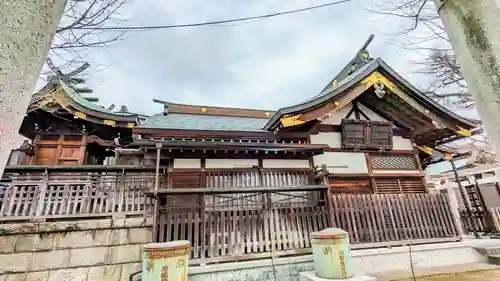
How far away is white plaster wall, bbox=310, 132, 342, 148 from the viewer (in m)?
7.77

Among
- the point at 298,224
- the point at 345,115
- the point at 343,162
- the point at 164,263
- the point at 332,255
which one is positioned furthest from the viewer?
the point at 345,115

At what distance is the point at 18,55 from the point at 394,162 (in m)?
9.18

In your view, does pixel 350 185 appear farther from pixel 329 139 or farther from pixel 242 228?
pixel 242 228

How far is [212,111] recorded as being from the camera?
38.0 ft

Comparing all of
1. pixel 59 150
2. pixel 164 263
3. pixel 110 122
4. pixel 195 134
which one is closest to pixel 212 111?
pixel 110 122

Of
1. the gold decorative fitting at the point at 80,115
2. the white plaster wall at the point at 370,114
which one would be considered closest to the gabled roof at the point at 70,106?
the gold decorative fitting at the point at 80,115

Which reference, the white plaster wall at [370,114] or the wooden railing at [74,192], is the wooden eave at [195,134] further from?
the white plaster wall at [370,114]

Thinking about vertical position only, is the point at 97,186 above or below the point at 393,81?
below

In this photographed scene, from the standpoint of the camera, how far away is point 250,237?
5.44 meters

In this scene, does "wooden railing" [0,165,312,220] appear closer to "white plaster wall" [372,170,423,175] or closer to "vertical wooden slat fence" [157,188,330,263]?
"vertical wooden slat fence" [157,188,330,263]

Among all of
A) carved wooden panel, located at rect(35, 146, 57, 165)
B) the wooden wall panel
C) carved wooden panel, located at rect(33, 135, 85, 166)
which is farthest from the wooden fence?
carved wooden panel, located at rect(35, 146, 57, 165)

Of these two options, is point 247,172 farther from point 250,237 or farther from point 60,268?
point 60,268

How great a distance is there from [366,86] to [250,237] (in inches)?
225

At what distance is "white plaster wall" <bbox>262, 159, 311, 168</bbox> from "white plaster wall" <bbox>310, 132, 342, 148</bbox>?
0.87 metres
